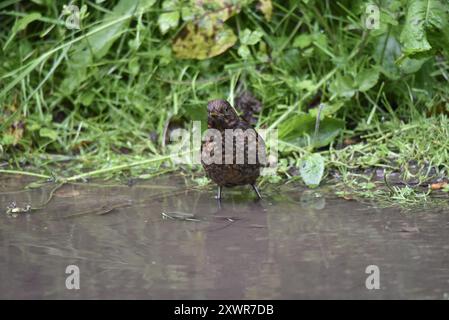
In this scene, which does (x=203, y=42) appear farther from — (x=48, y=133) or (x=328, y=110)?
(x=48, y=133)

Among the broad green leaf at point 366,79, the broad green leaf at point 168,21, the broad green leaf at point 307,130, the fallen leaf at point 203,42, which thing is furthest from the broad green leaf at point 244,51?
the broad green leaf at point 366,79

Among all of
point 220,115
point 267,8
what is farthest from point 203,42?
point 220,115

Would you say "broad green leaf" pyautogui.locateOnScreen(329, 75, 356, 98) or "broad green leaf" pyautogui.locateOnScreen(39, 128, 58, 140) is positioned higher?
"broad green leaf" pyautogui.locateOnScreen(329, 75, 356, 98)

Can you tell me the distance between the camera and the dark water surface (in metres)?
2.60

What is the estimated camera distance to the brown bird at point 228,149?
3771 mm

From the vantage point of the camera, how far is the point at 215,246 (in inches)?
122

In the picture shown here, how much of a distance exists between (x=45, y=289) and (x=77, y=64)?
8.57 ft

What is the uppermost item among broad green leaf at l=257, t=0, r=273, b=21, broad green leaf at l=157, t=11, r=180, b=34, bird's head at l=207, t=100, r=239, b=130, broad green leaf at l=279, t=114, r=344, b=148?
broad green leaf at l=257, t=0, r=273, b=21

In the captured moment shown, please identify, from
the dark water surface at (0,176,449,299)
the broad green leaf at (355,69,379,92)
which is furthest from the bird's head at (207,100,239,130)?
the broad green leaf at (355,69,379,92)

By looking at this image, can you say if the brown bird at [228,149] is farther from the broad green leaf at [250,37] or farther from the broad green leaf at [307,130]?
the broad green leaf at [250,37]

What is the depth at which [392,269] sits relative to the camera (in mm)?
2742

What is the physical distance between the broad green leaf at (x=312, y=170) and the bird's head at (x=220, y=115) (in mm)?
502

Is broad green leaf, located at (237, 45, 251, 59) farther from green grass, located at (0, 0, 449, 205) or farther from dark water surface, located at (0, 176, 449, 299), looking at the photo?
dark water surface, located at (0, 176, 449, 299)
